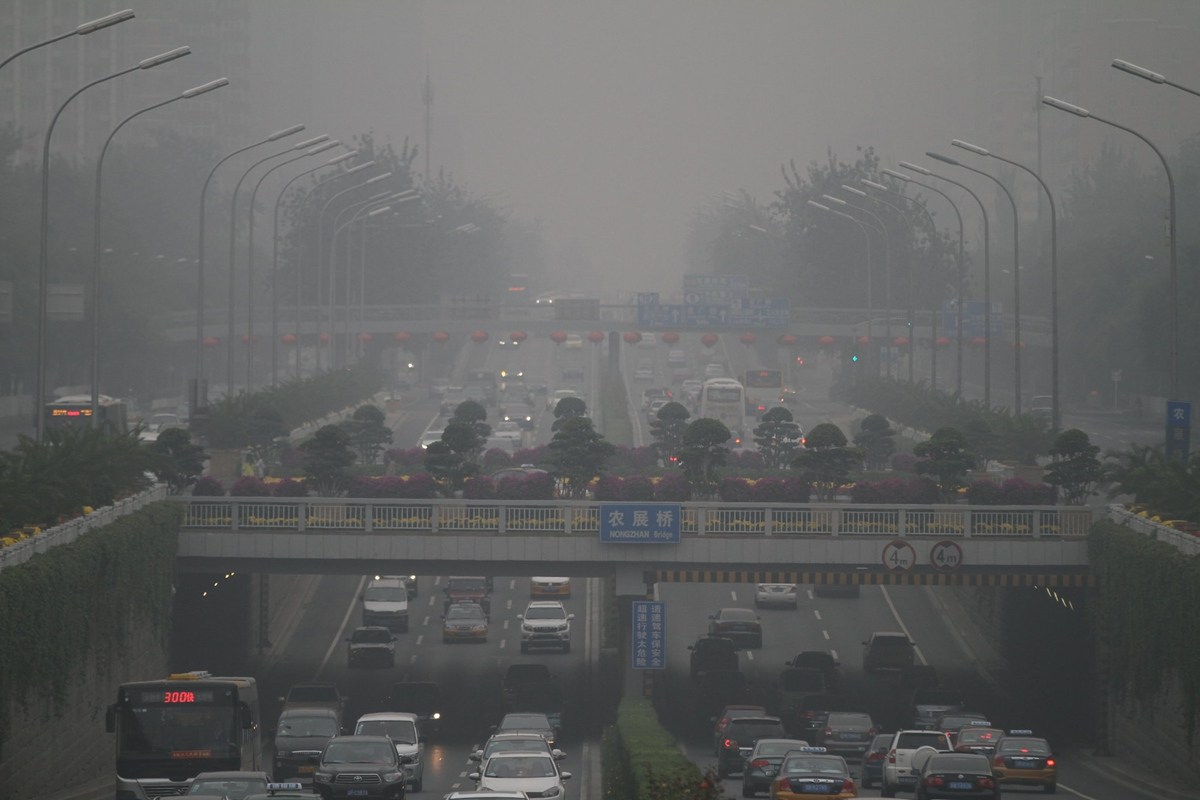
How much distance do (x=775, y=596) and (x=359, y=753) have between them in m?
35.1

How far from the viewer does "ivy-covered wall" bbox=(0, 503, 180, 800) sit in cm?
3356

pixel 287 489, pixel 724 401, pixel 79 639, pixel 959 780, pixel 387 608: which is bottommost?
pixel 387 608

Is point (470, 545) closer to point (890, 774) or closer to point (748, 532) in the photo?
point (748, 532)

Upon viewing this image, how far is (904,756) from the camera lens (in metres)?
37.1

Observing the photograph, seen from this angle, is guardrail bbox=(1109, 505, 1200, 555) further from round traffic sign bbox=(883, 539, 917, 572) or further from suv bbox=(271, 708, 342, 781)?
suv bbox=(271, 708, 342, 781)

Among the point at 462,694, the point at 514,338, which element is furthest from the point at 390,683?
the point at 514,338

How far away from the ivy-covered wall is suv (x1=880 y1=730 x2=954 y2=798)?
602 inches

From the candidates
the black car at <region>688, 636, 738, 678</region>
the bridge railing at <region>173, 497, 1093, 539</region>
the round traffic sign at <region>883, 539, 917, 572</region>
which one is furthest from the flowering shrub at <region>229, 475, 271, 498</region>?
the round traffic sign at <region>883, 539, 917, 572</region>

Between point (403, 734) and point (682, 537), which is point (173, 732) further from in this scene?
point (682, 537)

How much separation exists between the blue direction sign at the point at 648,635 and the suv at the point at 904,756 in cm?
1023

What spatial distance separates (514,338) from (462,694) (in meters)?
76.8

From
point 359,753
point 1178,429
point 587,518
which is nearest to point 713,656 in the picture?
point 587,518

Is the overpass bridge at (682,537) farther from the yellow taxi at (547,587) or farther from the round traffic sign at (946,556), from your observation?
the yellow taxi at (547,587)

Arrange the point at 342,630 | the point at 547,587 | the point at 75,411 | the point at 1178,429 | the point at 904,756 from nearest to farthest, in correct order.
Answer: the point at 904,756 < the point at 1178,429 < the point at 342,630 < the point at 547,587 < the point at 75,411
